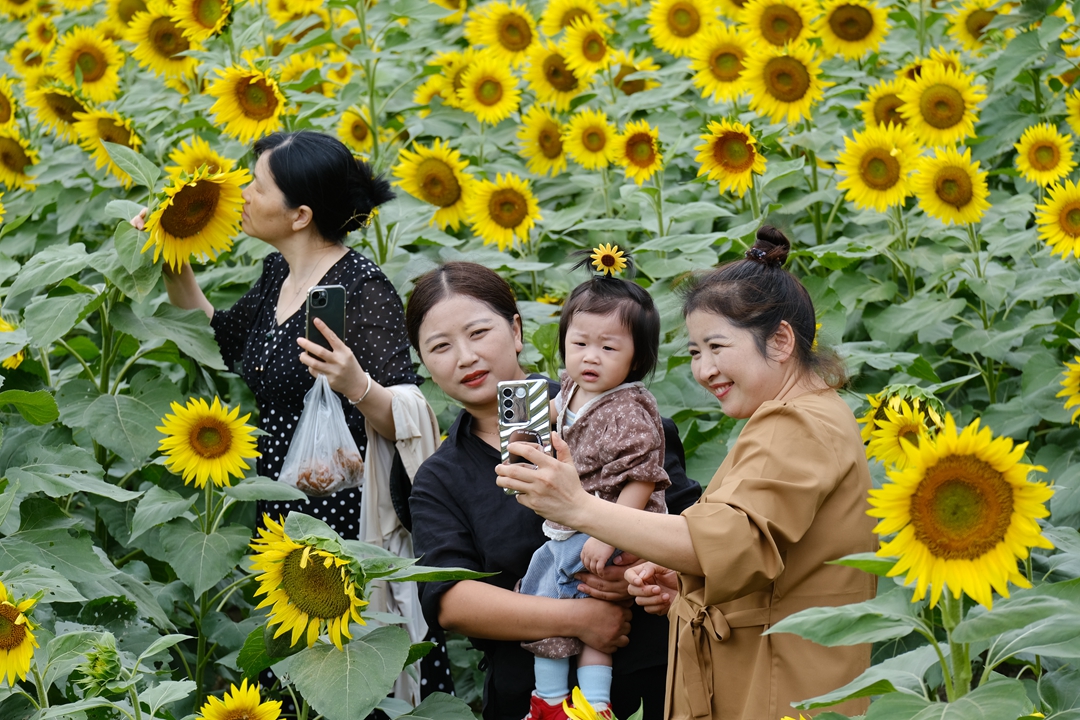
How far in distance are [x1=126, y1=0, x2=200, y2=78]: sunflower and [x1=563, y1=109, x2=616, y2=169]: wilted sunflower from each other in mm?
1542

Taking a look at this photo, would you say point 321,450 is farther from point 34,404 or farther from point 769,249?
point 769,249

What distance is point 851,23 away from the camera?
4801 mm

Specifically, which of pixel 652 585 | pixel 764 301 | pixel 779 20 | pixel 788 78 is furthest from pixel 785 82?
pixel 652 585

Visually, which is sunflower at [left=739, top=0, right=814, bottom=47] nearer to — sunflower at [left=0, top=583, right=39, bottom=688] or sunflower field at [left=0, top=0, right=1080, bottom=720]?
sunflower field at [left=0, top=0, right=1080, bottom=720]

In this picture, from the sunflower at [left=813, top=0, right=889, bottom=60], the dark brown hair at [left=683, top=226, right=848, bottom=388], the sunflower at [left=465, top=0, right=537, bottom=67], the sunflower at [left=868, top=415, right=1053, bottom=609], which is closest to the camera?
the sunflower at [left=868, top=415, right=1053, bottom=609]

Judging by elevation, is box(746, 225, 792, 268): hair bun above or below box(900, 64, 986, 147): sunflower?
above

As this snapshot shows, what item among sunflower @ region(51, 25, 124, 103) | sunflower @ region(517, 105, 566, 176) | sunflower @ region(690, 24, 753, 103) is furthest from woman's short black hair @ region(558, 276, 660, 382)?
sunflower @ region(51, 25, 124, 103)

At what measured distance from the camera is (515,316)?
115 inches

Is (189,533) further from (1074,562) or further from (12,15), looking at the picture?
(12,15)

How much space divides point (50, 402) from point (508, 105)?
2567mm

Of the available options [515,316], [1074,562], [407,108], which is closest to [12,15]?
[407,108]

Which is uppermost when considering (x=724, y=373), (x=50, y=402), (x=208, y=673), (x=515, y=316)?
(x=724, y=373)

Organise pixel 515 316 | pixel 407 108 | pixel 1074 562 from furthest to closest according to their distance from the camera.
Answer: pixel 407 108, pixel 515 316, pixel 1074 562

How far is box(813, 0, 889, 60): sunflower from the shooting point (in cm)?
477
